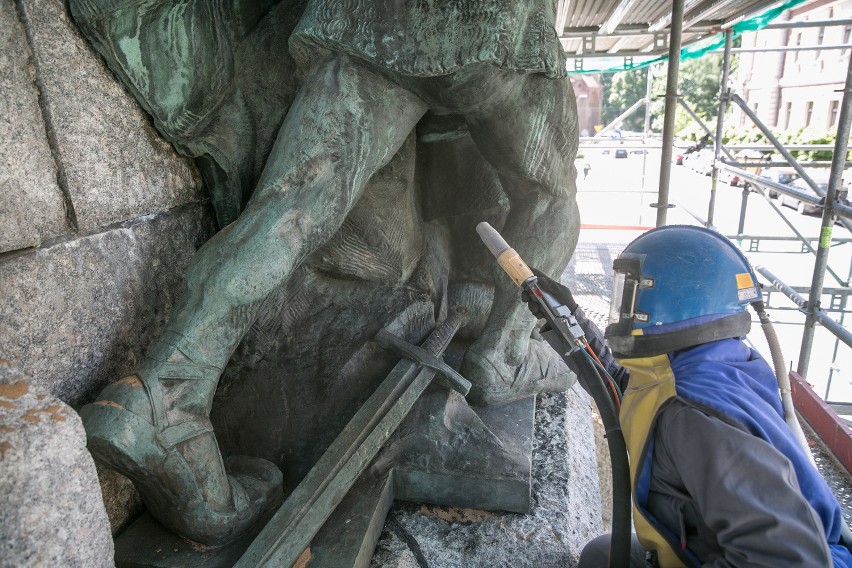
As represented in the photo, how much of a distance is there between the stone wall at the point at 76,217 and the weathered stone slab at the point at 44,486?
45 centimetres

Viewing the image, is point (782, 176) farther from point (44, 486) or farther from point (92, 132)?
point (44, 486)

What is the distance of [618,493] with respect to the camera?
1329 millimetres

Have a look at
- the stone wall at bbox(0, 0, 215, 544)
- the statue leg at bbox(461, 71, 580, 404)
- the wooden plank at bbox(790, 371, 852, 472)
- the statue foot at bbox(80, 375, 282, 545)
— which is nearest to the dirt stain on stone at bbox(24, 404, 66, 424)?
the statue foot at bbox(80, 375, 282, 545)

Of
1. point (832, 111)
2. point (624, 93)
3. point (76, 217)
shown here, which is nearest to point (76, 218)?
point (76, 217)

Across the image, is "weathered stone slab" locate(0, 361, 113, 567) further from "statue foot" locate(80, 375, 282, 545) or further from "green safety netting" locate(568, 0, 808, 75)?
"green safety netting" locate(568, 0, 808, 75)

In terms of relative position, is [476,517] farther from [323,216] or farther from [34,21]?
[34,21]

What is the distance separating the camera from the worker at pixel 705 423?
1.09 m

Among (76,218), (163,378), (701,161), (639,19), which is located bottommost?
(701,161)

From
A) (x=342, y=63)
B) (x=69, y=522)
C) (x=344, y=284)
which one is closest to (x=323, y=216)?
(x=342, y=63)

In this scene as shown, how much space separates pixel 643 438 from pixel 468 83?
85 cm

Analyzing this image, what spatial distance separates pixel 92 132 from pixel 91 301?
0.38 meters

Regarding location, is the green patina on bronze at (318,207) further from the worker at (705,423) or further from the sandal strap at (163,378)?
the worker at (705,423)

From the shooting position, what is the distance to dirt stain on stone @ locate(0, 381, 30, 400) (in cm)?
87

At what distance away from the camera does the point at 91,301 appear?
1449 millimetres
